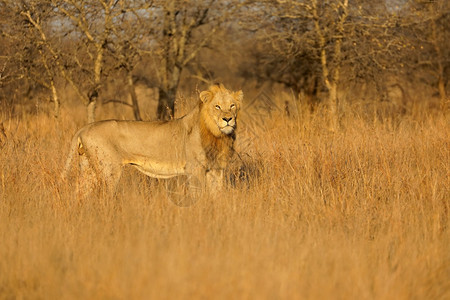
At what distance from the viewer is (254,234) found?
4.19 metres

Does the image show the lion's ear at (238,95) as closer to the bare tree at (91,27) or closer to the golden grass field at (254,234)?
the golden grass field at (254,234)

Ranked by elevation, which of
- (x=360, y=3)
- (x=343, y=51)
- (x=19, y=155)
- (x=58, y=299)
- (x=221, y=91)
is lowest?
(x=58, y=299)

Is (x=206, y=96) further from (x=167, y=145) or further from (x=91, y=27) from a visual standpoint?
(x=91, y=27)

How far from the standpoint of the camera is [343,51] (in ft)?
40.8

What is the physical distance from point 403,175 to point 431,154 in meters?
1.32

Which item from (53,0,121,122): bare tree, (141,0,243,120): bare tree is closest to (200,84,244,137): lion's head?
(53,0,121,122): bare tree

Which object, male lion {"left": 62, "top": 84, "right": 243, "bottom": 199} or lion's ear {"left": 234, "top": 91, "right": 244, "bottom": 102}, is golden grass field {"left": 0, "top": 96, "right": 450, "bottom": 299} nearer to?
male lion {"left": 62, "top": 84, "right": 243, "bottom": 199}

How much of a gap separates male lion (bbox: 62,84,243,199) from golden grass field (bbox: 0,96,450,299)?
11.3 inches

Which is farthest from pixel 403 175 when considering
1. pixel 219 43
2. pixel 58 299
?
pixel 219 43

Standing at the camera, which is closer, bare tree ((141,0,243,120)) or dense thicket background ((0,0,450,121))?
dense thicket background ((0,0,450,121))

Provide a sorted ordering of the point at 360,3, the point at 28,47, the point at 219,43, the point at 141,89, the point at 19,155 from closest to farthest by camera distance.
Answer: the point at 19,155 < the point at 28,47 < the point at 360,3 < the point at 219,43 < the point at 141,89

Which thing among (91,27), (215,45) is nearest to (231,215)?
(91,27)

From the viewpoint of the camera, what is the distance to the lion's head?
5547 millimetres

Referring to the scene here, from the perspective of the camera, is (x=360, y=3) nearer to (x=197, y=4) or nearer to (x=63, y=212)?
(x=197, y=4)
